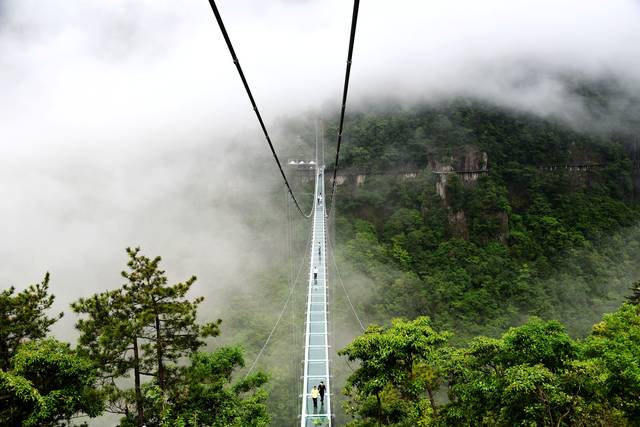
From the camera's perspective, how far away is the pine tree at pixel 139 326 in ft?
24.1

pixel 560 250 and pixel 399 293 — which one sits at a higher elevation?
pixel 560 250

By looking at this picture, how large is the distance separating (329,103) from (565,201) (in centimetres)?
4869

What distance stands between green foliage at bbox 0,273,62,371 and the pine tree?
95 centimetres

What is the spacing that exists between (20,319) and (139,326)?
2411 mm

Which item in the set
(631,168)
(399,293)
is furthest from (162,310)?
(631,168)

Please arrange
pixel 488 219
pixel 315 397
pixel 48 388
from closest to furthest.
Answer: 1. pixel 48 388
2. pixel 315 397
3. pixel 488 219

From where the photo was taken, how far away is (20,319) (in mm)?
7676

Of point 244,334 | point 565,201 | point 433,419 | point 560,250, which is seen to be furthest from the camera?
point 565,201

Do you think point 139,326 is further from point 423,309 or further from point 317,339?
point 423,309

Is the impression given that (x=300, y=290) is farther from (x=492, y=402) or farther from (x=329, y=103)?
(x=329, y=103)

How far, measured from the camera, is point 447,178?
162 feet

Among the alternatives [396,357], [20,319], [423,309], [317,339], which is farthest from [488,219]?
[20,319]

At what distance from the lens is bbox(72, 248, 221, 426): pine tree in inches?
290

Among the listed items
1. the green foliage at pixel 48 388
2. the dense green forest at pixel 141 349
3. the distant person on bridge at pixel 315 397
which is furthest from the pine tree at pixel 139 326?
the distant person on bridge at pixel 315 397
